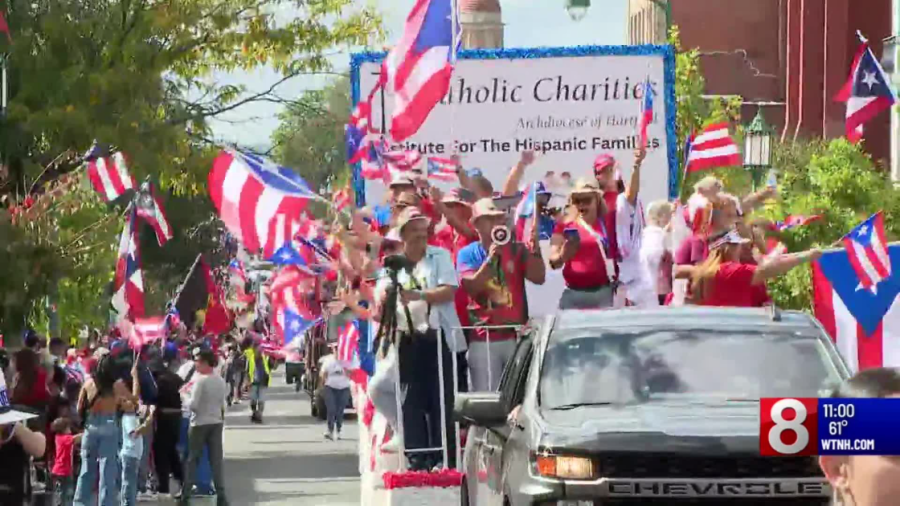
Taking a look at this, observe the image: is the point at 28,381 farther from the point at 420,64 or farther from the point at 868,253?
the point at 868,253

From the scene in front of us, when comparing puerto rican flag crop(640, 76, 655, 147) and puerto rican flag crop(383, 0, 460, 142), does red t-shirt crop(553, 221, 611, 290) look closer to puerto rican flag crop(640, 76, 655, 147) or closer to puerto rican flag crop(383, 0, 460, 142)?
puerto rican flag crop(383, 0, 460, 142)

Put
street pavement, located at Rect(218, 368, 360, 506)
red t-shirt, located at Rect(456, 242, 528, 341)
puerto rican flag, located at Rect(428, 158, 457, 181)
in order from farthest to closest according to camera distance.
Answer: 1. street pavement, located at Rect(218, 368, 360, 506)
2. puerto rican flag, located at Rect(428, 158, 457, 181)
3. red t-shirt, located at Rect(456, 242, 528, 341)

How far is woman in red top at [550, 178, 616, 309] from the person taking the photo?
1309 centimetres

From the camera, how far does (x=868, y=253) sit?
13133 mm

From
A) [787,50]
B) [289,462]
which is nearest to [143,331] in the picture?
[289,462]

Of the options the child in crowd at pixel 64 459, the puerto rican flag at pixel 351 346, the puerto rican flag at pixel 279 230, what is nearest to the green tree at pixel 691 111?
the puerto rican flag at pixel 351 346

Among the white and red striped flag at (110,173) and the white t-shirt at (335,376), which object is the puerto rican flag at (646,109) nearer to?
the white and red striped flag at (110,173)

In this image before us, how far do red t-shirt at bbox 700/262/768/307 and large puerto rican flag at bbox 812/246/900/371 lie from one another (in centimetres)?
134

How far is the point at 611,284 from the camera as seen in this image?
534 inches

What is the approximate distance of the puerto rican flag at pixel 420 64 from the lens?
1555 centimetres

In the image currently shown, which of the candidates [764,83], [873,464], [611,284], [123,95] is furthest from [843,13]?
[873,464]

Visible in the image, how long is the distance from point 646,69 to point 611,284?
18.3ft

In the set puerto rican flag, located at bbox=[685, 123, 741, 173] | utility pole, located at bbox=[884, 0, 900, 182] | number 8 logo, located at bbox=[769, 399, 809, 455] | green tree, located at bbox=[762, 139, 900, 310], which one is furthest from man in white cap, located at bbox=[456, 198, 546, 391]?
green tree, located at bbox=[762, 139, 900, 310]

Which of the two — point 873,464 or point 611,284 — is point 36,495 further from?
point 873,464
